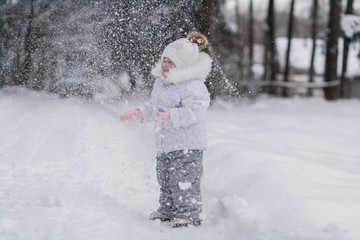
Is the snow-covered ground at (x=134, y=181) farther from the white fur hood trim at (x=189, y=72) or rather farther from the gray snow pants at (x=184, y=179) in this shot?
the white fur hood trim at (x=189, y=72)

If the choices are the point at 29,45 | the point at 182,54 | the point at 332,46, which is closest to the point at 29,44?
the point at 29,45

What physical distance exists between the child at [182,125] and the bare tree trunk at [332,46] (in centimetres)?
1138

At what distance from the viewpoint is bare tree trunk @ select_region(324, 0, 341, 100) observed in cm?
1314

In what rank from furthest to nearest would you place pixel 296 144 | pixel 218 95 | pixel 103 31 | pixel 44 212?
pixel 218 95 < pixel 103 31 < pixel 296 144 < pixel 44 212

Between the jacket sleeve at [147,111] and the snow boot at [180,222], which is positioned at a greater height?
the jacket sleeve at [147,111]

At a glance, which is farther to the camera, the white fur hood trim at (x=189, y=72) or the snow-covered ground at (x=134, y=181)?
the white fur hood trim at (x=189, y=72)

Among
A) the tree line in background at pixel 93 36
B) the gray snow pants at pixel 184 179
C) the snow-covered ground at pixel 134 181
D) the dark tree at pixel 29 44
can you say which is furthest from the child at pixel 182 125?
the dark tree at pixel 29 44

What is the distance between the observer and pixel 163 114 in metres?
2.80

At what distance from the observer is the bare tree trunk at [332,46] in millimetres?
13141

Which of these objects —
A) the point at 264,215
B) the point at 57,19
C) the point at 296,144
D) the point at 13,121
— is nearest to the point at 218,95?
the point at 296,144

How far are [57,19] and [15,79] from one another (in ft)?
4.19

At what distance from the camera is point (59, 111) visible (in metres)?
5.50

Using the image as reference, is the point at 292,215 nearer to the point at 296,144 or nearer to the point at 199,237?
the point at 199,237

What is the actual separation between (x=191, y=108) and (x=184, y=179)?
567 mm
